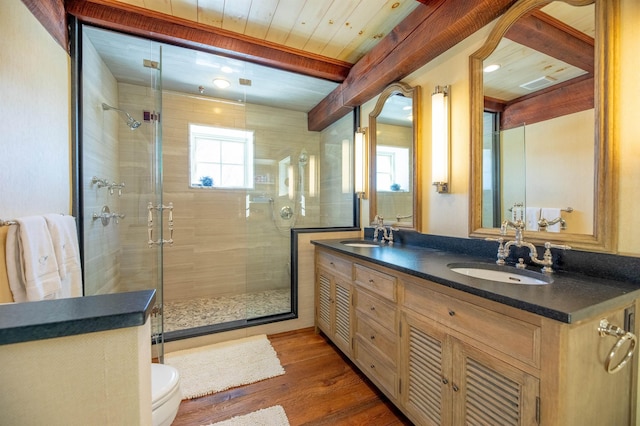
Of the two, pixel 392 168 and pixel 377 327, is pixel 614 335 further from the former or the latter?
pixel 392 168

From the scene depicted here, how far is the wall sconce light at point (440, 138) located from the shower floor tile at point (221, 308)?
1825mm

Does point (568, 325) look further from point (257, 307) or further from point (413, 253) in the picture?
point (257, 307)

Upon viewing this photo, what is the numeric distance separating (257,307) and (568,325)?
2591 millimetres

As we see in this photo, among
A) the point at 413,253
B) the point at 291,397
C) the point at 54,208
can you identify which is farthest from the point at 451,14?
the point at 54,208

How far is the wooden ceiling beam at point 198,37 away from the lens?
1879 millimetres

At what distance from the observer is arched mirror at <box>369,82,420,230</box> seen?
7.14ft

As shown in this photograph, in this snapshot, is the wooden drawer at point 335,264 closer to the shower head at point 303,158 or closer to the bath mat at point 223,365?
the bath mat at point 223,365

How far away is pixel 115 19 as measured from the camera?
1.91 meters

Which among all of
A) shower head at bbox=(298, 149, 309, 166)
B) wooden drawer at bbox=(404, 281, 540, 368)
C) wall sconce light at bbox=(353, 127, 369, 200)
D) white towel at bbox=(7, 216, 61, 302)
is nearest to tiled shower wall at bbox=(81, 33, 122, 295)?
white towel at bbox=(7, 216, 61, 302)

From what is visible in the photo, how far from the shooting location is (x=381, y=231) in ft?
8.41

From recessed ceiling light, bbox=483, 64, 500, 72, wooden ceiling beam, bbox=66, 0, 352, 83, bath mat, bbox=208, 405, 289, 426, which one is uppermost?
wooden ceiling beam, bbox=66, 0, 352, 83

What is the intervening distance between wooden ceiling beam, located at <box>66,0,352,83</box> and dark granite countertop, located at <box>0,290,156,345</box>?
84.3 inches

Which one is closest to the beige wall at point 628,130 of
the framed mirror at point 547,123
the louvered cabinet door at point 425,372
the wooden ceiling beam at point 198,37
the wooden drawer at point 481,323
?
the framed mirror at point 547,123

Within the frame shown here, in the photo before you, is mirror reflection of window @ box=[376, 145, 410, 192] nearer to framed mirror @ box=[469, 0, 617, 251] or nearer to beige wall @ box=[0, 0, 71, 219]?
framed mirror @ box=[469, 0, 617, 251]
